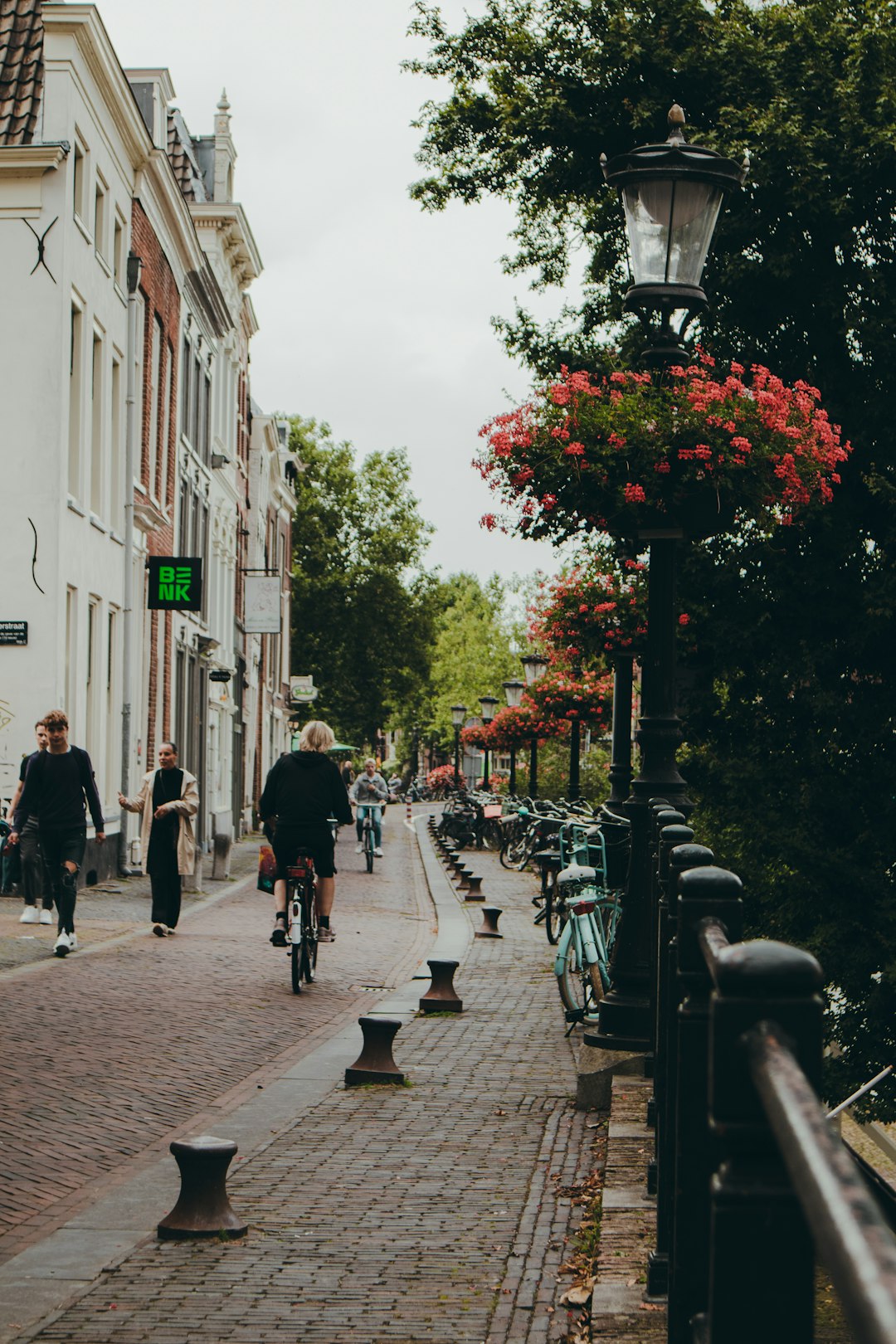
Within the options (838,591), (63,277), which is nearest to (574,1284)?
(838,591)

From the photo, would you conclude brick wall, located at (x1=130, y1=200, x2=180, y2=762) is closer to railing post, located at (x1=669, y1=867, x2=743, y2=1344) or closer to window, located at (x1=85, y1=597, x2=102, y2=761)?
window, located at (x1=85, y1=597, x2=102, y2=761)

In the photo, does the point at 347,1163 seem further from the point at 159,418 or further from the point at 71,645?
the point at 159,418

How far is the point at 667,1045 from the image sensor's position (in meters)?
3.93

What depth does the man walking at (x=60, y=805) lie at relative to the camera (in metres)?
13.2

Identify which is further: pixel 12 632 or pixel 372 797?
pixel 372 797

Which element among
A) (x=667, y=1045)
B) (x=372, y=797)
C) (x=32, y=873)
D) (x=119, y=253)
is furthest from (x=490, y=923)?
(x=119, y=253)

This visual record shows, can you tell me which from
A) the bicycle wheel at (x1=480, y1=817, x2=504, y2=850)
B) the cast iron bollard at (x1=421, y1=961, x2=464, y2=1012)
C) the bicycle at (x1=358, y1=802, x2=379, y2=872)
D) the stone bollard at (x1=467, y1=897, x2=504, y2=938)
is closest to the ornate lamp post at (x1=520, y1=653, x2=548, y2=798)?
the bicycle wheel at (x1=480, y1=817, x2=504, y2=850)

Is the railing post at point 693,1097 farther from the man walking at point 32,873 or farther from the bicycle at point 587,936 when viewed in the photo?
the man walking at point 32,873

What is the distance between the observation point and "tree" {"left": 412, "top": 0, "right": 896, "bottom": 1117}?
11711 millimetres

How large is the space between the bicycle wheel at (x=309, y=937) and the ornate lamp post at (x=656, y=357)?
413cm

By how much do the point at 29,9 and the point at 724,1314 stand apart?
71.9 feet

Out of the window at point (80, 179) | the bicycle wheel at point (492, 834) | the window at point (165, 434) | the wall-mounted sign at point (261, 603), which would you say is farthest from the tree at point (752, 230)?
the wall-mounted sign at point (261, 603)

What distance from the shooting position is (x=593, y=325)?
1988 centimetres

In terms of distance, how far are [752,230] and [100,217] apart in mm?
10043
